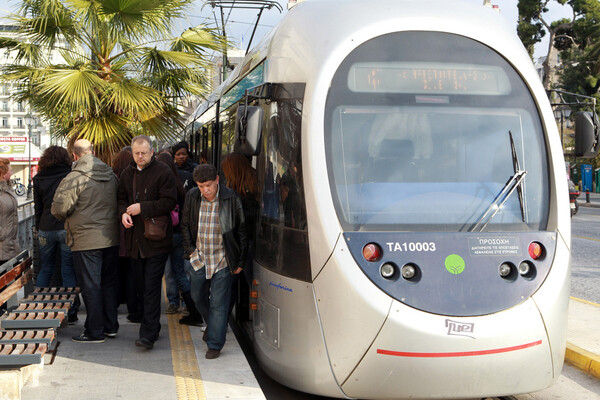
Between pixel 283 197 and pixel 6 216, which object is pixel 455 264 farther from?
pixel 6 216

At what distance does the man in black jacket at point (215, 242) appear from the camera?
5.86 m

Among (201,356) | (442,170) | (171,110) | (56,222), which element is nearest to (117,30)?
(171,110)

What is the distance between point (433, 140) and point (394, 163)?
1.09 feet

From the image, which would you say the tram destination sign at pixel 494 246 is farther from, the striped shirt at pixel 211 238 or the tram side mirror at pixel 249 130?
the striped shirt at pixel 211 238

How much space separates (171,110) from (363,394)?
6440 mm

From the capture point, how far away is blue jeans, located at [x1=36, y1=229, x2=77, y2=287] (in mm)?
7301

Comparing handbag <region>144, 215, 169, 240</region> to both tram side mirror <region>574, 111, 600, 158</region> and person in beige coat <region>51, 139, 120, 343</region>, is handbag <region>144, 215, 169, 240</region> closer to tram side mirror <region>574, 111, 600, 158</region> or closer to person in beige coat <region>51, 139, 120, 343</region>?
person in beige coat <region>51, 139, 120, 343</region>

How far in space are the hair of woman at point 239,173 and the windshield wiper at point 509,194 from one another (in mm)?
1954

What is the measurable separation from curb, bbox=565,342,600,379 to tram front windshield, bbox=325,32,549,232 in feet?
5.93

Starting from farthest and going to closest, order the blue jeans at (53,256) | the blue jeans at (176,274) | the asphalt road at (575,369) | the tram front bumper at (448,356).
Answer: the blue jeans at (176,274) < the blue jeans at (53,256) < the asphalt road at (575,369) < the tram front bumper at (448,356)

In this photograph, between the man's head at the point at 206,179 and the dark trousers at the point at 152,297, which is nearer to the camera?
the man's head at the point at 206,179

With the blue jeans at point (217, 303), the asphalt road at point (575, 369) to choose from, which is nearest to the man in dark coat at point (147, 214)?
the blue jeans at point (217, 303)

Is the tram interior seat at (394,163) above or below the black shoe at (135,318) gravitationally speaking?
above

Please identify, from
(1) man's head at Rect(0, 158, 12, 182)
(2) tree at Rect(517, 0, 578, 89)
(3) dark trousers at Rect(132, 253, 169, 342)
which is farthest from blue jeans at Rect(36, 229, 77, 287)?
(2) tree at Rect(517, 0, 578, 89)
